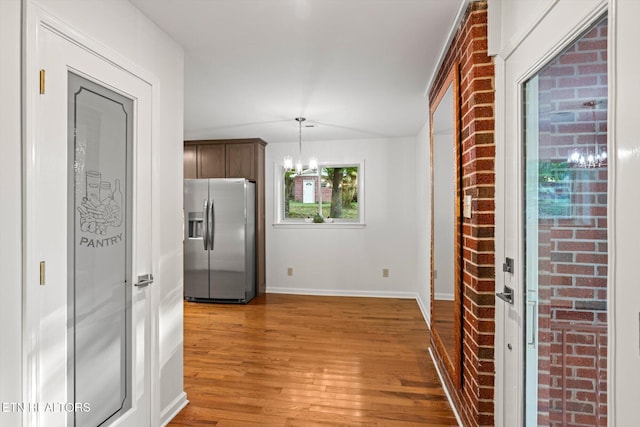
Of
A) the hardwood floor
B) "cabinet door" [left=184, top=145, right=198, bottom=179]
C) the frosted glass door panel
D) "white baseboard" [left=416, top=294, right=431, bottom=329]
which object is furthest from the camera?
"cabinet door" [left=184, top=145, right=198, bottom=179]

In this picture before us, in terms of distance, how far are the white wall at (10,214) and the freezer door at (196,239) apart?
3.62 metres

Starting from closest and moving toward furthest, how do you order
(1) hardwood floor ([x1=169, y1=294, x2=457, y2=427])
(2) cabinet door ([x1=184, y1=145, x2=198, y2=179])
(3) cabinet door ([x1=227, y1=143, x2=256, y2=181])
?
(1) hardwood floor ([x1=169, y1=294, x2=457, y2=427]) < (3) cabinet door ([x1=227, y1=143, x2=256, y2=181]) < (2) cabinet door ([x1=184, y1=145, x2=198, y2=179])

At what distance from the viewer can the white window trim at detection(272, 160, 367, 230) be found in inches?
212

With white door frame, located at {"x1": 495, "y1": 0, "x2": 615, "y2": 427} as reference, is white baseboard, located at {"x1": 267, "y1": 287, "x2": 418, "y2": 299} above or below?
below

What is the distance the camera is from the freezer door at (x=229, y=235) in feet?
15.8

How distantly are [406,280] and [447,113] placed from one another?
3386 millimetres

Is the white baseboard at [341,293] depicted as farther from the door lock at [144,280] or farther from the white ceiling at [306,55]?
the door lock at [144,280]

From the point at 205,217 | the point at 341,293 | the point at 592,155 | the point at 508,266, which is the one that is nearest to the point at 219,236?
the point at 205,217

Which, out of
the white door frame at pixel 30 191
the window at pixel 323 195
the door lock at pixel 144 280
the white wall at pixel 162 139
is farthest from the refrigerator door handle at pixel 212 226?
the white door frame at pixel 30 191

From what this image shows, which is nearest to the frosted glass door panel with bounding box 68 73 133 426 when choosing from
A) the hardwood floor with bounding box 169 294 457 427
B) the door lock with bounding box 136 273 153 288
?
the door lock with bounding box 136 273 153 288

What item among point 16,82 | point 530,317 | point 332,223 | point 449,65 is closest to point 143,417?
point 16,82

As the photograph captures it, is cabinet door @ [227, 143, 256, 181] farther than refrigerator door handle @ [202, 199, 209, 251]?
Yes

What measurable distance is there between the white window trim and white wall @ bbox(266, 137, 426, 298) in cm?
5

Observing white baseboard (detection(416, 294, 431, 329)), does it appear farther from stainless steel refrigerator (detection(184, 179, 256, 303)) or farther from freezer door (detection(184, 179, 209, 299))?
freezer door (detection(184, 179, 209, 299))
